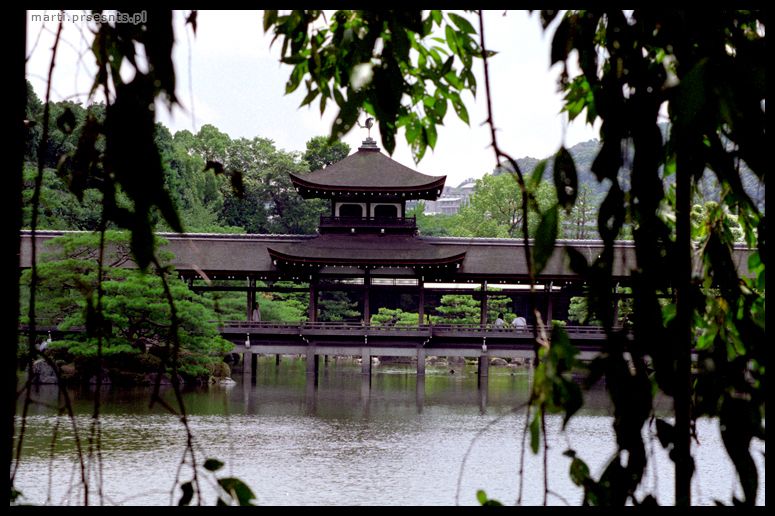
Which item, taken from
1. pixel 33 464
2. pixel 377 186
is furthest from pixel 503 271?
pixel 33 464

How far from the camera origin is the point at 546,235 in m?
0.74

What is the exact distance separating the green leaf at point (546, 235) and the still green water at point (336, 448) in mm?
3582

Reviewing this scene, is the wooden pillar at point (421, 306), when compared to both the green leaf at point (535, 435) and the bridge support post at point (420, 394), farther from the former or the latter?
the green leaf at point (535, 435)

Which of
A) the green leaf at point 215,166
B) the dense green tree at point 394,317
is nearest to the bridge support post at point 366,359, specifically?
the dense green tree at point 394,317

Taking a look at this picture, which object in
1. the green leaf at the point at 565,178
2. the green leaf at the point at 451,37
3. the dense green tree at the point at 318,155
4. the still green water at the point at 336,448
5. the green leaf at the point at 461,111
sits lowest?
the still green water at the point at 336,448

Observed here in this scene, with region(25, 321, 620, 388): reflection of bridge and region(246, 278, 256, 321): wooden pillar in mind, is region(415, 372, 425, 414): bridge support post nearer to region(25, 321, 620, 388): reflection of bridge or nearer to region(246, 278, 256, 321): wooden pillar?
region(25, 321, 620, 388): reflection of bridge

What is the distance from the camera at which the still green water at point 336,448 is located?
7328 mm

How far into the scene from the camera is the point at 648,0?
86 cm

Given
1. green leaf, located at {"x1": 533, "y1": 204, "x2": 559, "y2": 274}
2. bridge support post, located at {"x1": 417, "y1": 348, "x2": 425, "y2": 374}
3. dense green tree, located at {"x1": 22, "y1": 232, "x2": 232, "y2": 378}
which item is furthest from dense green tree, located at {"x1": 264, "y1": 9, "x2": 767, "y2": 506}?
bridge support post, located at {"x1": 417, "y1": 348, "x2": 425, "y2": 374}

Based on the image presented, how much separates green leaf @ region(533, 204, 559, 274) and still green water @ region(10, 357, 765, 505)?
358 centimetres

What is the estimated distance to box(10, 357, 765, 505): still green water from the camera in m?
7.33

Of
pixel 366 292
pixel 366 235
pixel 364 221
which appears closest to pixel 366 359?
pixel 366 292

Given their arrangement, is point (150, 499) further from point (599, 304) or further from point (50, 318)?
point (50, 318)

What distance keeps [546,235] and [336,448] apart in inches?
360
